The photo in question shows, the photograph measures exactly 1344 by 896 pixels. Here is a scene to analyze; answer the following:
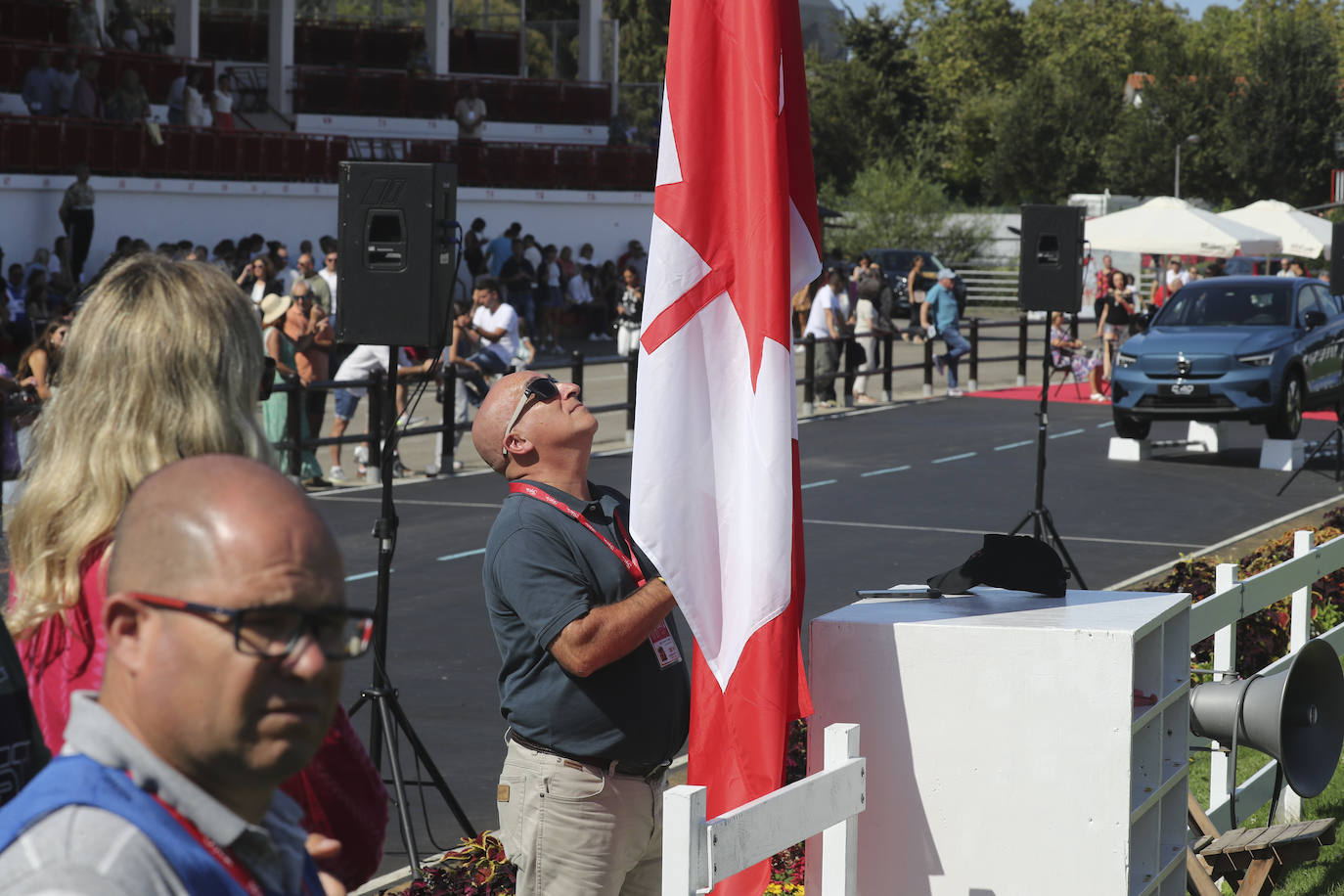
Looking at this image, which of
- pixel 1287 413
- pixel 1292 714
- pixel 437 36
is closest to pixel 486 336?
pixel 1287 413

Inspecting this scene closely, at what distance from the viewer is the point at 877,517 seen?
15.0 meters

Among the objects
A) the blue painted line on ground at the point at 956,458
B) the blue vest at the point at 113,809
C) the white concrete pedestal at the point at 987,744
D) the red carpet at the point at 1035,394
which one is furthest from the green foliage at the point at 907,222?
the blue vest at the point at 113,809

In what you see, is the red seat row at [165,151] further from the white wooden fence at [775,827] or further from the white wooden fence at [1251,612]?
the white wooden fence at [775,827]

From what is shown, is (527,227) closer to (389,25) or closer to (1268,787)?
(389,25)

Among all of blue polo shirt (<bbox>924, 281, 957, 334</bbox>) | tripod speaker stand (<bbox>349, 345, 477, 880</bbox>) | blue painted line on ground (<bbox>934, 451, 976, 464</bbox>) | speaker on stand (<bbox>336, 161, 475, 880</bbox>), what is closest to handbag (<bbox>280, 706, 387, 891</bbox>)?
tripod speaker stand (<bbox>349, 345, 477, 880</bbox>)

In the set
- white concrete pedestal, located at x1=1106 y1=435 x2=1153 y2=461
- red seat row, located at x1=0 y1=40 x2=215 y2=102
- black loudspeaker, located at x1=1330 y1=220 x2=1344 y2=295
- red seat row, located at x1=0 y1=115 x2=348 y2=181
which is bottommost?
white concrete pedestal, located at x1=1106 y1=435 x2=1153 y2=461

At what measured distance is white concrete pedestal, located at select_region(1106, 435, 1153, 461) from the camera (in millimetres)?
19172

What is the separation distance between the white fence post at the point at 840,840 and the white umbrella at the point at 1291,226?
109 ft

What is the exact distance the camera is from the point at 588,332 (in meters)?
36.1

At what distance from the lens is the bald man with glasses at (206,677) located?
159 centimetres

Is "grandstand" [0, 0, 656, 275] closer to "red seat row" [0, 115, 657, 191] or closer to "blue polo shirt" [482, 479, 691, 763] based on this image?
"red seat row" [0, 115, 657, 191]

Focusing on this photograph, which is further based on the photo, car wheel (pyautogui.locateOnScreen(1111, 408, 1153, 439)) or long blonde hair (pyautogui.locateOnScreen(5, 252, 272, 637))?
car wheel (pyautogui.locateOnScreen(1111, 408, 1153, 439))

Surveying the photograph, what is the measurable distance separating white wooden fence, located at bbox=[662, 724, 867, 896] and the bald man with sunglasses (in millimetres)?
497

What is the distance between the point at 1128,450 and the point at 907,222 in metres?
41.9
